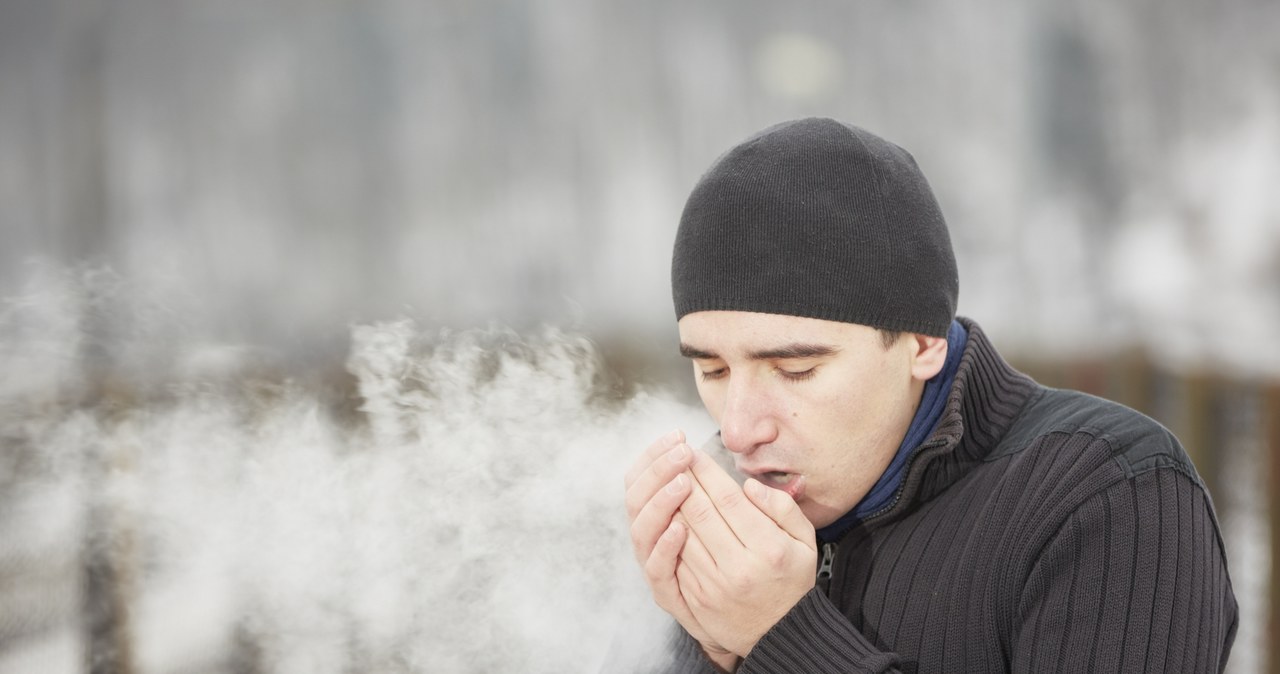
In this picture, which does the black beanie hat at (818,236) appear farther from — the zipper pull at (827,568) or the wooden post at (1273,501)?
the wooden post at (1273,501)

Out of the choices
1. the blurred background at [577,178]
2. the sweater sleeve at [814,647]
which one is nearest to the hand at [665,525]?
the sweater sleeve at [814,647]

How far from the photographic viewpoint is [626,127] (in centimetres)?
214

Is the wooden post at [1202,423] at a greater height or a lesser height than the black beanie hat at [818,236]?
lesser

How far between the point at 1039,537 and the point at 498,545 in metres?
1.06

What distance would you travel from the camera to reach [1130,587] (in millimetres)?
902

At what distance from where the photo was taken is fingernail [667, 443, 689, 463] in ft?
3.53

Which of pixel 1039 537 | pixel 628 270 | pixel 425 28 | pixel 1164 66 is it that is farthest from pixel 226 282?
pixel 1164 66

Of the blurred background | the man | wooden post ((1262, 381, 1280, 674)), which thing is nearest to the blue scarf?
the man

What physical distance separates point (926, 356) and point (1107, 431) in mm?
254

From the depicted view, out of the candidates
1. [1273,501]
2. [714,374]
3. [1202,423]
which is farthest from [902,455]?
[1273,501]

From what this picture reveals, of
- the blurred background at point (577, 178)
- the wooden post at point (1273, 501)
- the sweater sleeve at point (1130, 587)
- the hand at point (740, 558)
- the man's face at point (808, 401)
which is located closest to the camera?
the sweater sleeve at point (1130, 587)

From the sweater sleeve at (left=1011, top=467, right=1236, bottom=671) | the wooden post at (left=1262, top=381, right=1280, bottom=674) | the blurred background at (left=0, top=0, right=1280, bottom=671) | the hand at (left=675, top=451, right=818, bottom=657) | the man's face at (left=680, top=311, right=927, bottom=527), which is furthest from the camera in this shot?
the wooden post at (left=1262, top=381, right=1280, bottom=674)

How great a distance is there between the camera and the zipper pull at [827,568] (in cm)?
118

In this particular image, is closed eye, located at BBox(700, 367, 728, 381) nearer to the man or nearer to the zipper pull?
the man
